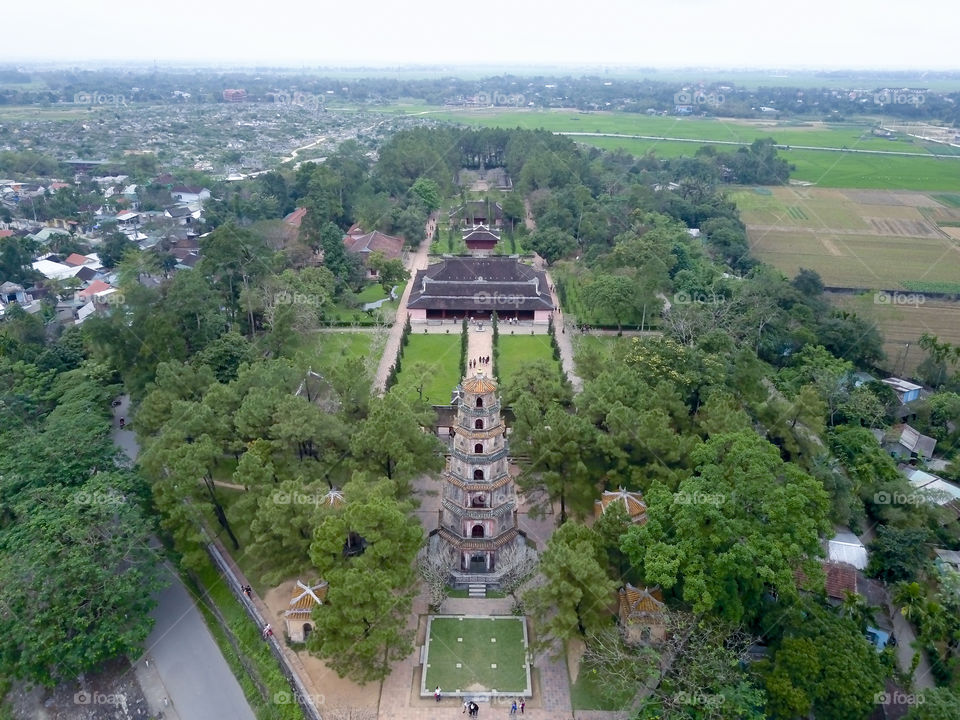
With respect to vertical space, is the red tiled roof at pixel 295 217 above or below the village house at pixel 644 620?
above

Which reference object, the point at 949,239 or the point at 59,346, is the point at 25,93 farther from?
the point at 949,239

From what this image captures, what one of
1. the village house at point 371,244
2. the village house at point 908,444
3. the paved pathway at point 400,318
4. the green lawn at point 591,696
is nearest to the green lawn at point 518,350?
the paved pathway at point 400,318

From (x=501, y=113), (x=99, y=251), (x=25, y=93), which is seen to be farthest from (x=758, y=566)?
(x=25, y=93)

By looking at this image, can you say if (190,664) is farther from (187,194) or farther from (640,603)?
(187,194)

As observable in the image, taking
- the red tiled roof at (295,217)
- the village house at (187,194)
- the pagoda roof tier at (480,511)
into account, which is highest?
the village house at (187,194)

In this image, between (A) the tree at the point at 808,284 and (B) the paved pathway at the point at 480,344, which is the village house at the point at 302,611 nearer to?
(B) the paved pathway at the point at 480,344

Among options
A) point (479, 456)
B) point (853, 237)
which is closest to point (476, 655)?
point (479, 456)

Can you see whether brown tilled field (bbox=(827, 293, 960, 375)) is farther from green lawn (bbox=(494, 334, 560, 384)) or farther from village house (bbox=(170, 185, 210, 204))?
village house (bbox=(170, 185, 210, 204))
